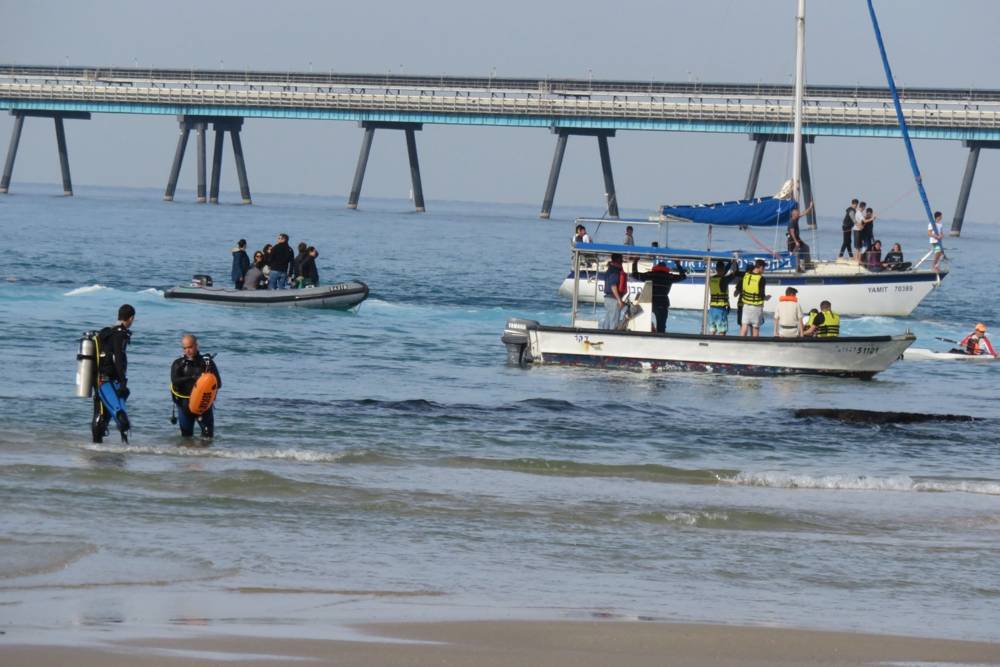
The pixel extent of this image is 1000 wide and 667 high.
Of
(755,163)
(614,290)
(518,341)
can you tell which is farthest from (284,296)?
(755,163)

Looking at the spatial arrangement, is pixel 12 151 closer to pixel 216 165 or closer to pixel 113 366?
pixel 216 165

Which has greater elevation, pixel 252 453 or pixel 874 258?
pixel 874 258

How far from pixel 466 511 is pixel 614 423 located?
264 inches

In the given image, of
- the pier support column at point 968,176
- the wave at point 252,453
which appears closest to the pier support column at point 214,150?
the pier support column at point 968,176

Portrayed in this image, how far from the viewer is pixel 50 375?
21938 mm

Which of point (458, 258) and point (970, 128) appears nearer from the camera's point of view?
point (458, 258)

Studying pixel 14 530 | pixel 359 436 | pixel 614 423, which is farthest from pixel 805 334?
pixel 14 530

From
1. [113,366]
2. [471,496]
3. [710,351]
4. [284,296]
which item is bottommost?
[471,496]

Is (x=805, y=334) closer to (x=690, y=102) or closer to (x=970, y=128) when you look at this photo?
(x=970, y=128)

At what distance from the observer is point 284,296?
33.1 m

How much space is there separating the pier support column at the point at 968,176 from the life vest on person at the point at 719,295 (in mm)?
82761

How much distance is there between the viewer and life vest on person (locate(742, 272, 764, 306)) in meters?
24.6

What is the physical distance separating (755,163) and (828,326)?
8764 cm

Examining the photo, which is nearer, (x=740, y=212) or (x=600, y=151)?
(x=740, y=212)
